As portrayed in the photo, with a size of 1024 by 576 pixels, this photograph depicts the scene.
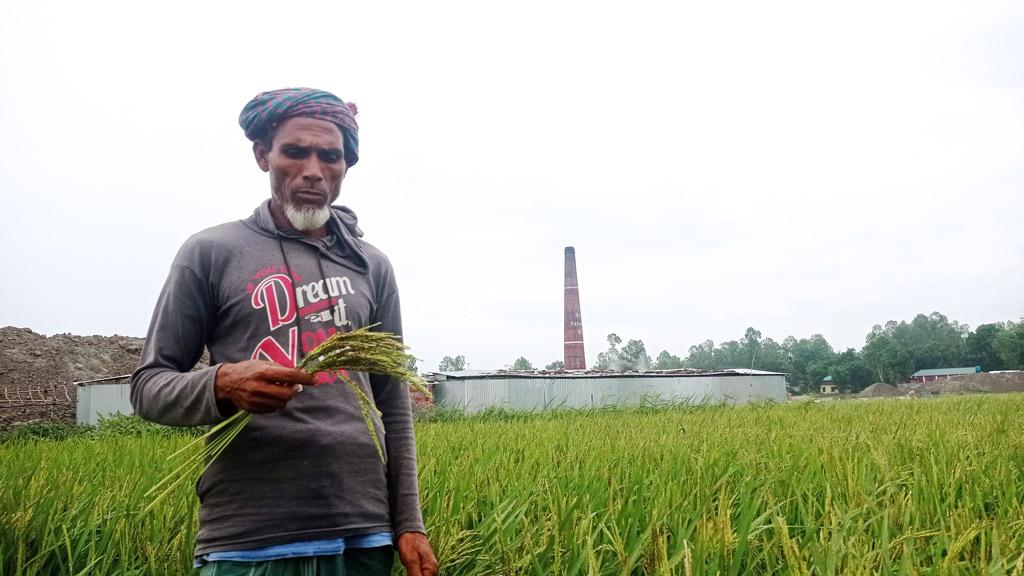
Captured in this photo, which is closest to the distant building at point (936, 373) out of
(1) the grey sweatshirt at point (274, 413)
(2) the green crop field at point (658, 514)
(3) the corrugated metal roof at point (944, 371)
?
(3) the corrugated metal roof at point (944, 371)

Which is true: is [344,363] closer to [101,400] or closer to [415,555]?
[415,555]

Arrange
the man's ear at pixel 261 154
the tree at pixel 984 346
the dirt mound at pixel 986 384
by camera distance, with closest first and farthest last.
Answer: the man's ear at pixel 261 154, the dirt mound at pixel 986 384, the tree at pixel 984 346

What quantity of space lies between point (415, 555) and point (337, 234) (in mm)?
838

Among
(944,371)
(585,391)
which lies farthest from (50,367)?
(944,371)

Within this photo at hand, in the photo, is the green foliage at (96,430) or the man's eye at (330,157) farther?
the green foliage at (96,430)

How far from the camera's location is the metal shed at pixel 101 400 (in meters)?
13.0

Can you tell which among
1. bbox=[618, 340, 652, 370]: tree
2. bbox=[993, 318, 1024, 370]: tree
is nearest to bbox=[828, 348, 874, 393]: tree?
bbox=[993, 318, 1024, 370]: tree

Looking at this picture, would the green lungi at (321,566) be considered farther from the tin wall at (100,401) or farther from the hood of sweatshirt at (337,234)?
the tin wall at (100,401)

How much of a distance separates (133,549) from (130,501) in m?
0.60

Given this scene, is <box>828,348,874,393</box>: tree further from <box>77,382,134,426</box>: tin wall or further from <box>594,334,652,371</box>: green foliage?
<box>77,382,134,426</box>: tin wall

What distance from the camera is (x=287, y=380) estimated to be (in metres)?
1.41

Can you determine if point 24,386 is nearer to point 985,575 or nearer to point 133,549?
point 133,549

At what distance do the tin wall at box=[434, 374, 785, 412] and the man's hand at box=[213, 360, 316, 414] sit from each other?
40.8 feet

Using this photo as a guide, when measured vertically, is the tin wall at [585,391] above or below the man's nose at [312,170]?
below
